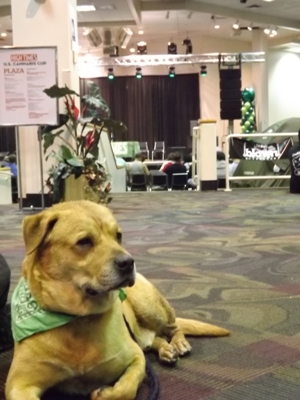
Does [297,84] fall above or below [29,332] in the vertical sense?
above

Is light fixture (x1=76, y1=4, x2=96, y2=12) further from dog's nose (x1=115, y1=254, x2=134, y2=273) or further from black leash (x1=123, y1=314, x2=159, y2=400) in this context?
dog's nose (x1=115, y1=254, x2=134, y2=273)

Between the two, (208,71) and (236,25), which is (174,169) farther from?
(208,71)

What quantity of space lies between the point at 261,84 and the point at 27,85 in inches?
532

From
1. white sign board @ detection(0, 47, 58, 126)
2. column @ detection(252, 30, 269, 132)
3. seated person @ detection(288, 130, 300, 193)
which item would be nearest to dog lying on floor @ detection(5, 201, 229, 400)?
white sign board @ detection(0, 47, 58, 126)

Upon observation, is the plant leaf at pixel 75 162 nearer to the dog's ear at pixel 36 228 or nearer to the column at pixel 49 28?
the column at pixel 49 28

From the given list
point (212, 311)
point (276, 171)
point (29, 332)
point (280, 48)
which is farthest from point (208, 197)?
point (280, 48)

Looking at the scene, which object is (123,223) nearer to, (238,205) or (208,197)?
(238,205)

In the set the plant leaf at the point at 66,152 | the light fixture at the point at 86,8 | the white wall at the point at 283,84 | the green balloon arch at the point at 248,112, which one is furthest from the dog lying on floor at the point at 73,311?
the white wall at the point at 283,84

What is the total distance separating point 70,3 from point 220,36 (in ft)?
47.0

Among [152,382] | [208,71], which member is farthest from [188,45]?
[152,382]

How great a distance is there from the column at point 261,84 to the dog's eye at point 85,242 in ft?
59.8

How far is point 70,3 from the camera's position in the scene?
7809 mm

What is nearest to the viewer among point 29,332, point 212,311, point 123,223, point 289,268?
point 29,332

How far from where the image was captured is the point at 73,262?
5.45 ft
